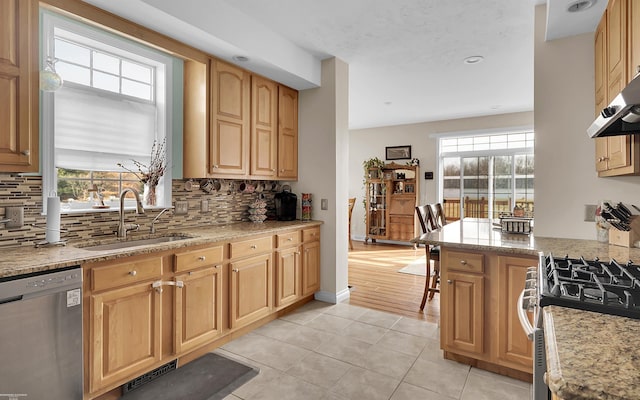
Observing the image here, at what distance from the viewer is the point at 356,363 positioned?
8.00 feet

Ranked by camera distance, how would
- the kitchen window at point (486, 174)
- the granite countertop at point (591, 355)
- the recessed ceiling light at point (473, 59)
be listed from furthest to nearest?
the kitchen window at point (486, 174) < the recessed ceiling light at point (473, 59) < the granite countertop at point (591, 355)

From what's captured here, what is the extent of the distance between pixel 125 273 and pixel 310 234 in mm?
1947

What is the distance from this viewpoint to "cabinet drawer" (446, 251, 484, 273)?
2286 mm

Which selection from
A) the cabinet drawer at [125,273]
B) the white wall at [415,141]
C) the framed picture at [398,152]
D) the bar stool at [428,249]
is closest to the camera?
the cabinet drawer at [125,273]

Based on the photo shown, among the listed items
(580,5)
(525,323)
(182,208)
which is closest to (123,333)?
(182,208)

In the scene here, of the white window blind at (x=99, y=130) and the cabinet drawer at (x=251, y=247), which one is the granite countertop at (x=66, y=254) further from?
the white window blind at (x=99, y=130)

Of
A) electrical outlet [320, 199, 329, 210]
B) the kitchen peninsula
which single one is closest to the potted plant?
electrical outlet [320, 199, 329, 210]

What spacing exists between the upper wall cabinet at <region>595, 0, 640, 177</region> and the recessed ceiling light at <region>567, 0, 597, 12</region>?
0.32 ft

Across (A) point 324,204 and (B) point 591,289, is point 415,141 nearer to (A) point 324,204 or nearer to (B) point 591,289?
(A) point 324,204

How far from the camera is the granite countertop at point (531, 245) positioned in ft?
6.34

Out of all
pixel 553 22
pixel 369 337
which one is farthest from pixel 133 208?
pixel 553 22

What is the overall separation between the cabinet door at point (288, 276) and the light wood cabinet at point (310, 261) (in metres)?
0.09

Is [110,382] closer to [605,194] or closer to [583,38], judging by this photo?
[605,194]

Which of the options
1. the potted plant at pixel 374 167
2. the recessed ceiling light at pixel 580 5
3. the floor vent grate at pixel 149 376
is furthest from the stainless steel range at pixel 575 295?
the potted plant at pixel 374 167
